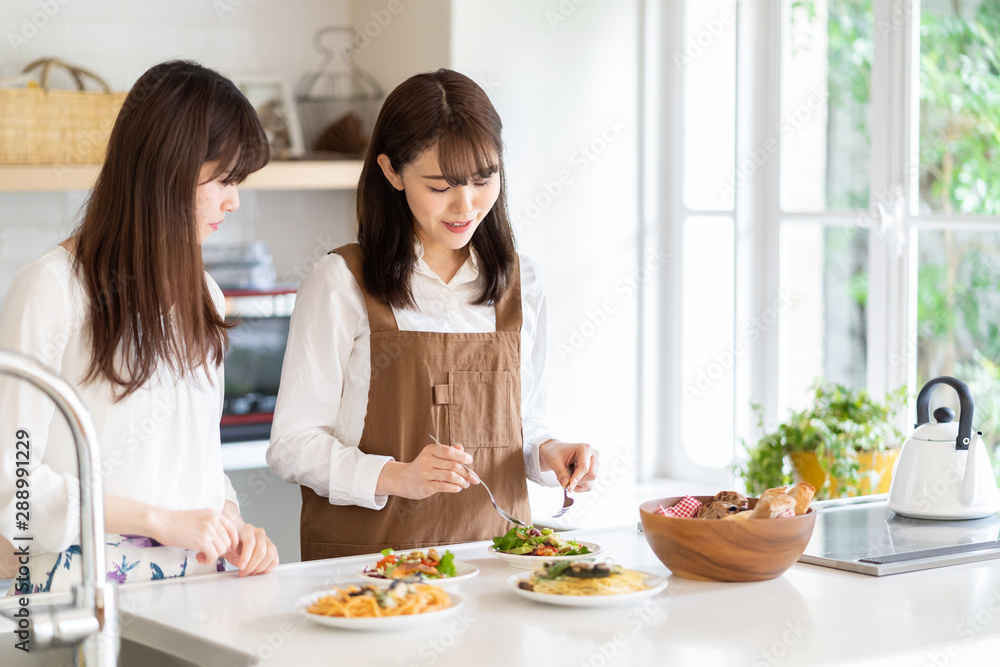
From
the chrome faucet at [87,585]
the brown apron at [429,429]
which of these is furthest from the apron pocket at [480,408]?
the chrome faucet at [87,585]

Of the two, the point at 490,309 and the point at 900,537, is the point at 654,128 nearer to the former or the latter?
the point at 490,309

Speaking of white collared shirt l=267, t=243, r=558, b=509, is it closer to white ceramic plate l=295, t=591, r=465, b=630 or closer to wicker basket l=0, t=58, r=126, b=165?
white ceramic plate l=295, t=591, r=465, b=630

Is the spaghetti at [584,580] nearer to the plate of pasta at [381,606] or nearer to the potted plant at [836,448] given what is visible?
the plate of pasta at [381,606]

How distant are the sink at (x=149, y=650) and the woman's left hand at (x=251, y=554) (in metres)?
0.19

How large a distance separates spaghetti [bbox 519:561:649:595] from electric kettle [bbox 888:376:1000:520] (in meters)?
0.68

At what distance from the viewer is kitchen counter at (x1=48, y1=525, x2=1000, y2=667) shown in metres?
1.20

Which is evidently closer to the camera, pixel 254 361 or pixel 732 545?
pixel 732 545

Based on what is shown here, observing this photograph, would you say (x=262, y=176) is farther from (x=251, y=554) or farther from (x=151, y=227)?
(x=251, y=554)

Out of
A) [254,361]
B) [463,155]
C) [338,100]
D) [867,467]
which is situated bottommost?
[867,467]

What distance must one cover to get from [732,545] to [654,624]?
7.9 inches

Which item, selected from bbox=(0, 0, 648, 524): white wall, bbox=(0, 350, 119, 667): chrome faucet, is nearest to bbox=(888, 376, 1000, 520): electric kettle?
bbox=(0, 350, 119, 667): chrome faucet

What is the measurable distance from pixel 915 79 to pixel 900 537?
5.38ft

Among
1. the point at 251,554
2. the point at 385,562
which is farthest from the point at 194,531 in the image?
the point at 385,562

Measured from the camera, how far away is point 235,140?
1.57 m
